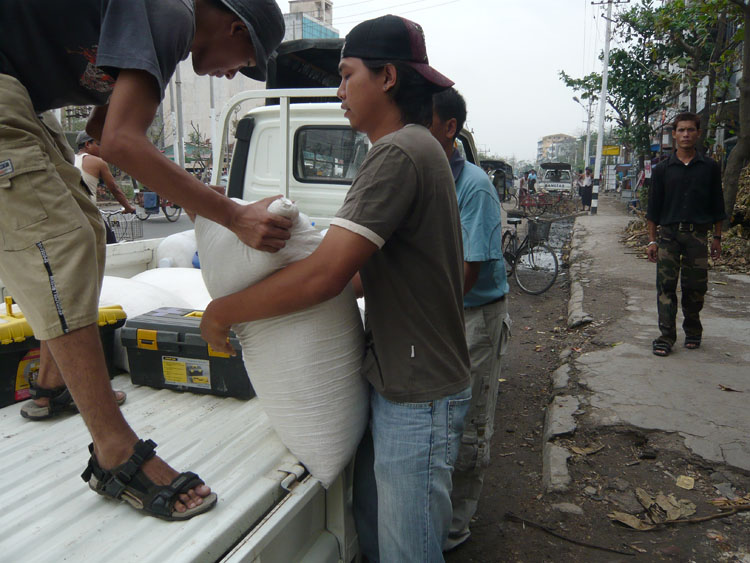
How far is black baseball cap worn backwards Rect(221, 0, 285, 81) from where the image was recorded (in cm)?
144

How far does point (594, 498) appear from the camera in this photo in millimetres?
2879

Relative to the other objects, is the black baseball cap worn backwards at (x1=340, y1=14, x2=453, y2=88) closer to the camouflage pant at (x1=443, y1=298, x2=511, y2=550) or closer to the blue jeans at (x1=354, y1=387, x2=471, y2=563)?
the blue jeans at (x1=354, y1=387, x2=471, y2=563)

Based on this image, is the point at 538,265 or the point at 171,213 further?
the point at 171,213

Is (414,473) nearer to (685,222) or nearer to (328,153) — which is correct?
(328,153)

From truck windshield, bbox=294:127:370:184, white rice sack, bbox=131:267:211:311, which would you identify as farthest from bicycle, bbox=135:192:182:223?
white rice sack, bbox=131:267:211:311

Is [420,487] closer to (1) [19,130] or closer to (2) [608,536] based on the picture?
(1) [19,130]

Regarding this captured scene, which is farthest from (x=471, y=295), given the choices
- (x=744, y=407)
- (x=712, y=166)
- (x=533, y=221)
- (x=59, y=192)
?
(x=533, y=221)

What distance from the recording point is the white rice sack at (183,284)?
2578mm

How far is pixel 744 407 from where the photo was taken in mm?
3545

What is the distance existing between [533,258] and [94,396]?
701cm

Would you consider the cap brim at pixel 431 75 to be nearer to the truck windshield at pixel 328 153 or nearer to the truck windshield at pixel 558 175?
the truck windshield at pixel 328 153

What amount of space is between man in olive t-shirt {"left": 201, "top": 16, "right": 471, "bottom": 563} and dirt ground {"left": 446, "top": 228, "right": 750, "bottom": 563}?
1.32m

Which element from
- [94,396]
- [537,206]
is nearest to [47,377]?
[94,396]

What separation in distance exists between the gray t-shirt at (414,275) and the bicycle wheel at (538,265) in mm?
6513
